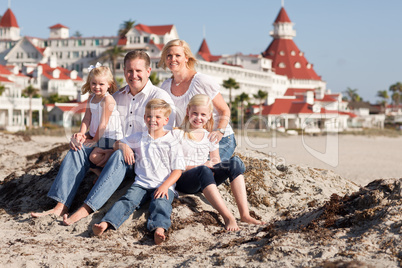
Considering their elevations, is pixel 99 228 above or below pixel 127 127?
below

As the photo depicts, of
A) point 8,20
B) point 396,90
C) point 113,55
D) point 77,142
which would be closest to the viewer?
point 77,142

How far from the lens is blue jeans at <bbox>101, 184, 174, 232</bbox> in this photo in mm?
5105

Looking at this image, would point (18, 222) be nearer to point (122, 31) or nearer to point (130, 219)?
point (130, 219)

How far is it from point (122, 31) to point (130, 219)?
7435cm

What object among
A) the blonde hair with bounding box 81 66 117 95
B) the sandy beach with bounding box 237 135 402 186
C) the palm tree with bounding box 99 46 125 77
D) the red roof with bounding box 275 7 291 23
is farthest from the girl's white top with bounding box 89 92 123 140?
the red roof with bounding box 275 7 291 23

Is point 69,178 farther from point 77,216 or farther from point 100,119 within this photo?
point 100,119

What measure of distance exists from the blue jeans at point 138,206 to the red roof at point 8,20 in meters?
87.7

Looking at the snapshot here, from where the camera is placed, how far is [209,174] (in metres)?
5.49

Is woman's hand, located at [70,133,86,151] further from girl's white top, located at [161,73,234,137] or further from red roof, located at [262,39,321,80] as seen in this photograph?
red roof, located at [262,39,321,80]

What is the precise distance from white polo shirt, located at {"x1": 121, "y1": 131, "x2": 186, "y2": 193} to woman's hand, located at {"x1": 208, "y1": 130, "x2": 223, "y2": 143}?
404 mm

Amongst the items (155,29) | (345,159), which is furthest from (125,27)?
(345,159)

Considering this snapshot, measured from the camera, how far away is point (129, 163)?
5582 millimetres

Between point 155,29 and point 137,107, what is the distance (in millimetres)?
70066

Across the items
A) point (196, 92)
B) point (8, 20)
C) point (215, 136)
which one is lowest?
point (215, 136)
